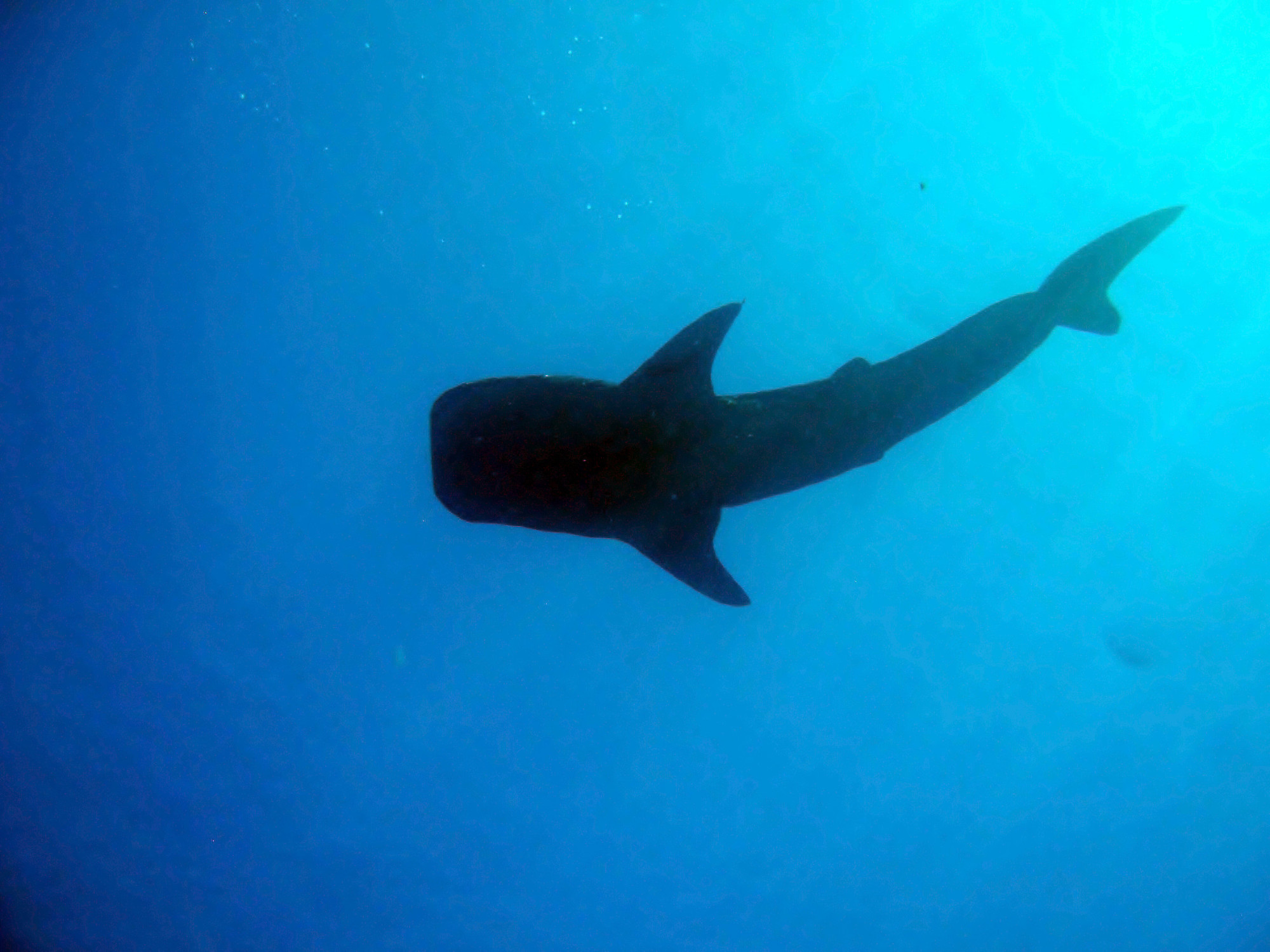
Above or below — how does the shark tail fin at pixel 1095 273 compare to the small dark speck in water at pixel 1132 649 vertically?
below

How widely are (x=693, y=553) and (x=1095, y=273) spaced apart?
3691mm

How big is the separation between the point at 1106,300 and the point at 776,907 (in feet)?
47.6

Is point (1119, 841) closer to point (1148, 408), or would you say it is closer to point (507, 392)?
point (1148, 408)

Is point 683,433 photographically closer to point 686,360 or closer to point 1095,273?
point 686,360

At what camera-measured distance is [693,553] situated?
4453 mm

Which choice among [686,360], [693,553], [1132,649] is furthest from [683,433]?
[1132,649]

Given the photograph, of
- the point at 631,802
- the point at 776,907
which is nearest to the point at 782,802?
the point at 776,907

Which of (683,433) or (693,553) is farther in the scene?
(693,553)

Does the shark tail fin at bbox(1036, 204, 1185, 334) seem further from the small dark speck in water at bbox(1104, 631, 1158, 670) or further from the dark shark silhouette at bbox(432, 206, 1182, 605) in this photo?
the small dark speck in water at bbox(1104, 631, 1158, 670)

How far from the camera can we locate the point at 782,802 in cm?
1495

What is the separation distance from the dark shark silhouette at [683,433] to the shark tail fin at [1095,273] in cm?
9

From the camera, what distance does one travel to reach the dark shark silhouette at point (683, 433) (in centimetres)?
397

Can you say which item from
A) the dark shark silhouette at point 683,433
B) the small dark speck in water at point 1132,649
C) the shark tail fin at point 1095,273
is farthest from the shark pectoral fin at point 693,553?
the small dark speck in water at point 1132,649

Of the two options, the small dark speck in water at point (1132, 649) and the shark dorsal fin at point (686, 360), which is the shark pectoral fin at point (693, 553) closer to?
the shark dorsal fin at point (686, 360)
